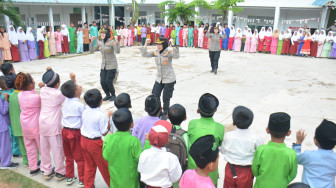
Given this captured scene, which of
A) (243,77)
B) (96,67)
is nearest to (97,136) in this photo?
(243,77)

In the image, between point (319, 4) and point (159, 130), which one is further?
point (319, 4)

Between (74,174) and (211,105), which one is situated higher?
(211,105)

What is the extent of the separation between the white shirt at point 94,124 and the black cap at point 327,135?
2.06 meters

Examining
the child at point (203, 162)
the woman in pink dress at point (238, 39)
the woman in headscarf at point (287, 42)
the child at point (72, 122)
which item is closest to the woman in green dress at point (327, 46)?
the woman in headscarf at point (287, 42)

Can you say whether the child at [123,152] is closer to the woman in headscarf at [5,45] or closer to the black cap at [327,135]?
the black cap at [327,135]

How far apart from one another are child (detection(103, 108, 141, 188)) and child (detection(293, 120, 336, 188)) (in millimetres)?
1470

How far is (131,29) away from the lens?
18172 millimetres

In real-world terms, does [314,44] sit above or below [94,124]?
above

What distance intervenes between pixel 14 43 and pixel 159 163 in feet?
37.3

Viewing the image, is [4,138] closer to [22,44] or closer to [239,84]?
[239,84]

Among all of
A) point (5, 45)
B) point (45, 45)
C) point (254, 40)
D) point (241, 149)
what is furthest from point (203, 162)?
point (254, 40)

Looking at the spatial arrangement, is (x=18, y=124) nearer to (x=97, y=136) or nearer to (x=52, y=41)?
(x=97, y=136)

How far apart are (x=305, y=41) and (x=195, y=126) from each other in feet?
44.2

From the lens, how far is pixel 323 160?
92.2 inches
